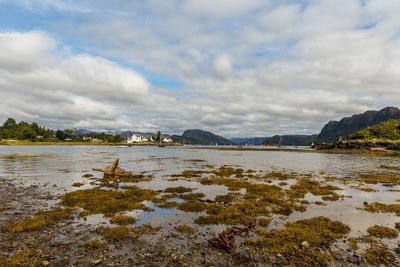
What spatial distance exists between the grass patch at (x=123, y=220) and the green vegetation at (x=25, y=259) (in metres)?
4.37

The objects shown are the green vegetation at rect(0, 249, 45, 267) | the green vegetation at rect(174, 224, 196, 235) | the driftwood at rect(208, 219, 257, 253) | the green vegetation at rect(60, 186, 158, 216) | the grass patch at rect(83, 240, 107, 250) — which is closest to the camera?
the green vegetation at rect(0, 249, 45, 267)

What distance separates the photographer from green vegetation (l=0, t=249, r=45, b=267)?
7918 mm

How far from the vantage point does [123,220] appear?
1284cm

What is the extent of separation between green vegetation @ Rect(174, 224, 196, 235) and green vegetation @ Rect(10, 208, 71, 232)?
8.17 meters

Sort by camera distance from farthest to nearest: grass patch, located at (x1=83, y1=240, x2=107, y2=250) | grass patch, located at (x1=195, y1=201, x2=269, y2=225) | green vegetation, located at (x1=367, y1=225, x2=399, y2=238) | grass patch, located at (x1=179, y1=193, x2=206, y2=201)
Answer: grass patch, located at (x1=179, y1=193, x2=206, y2=201) < grass patch, located at (x1=195, y1=201, x2=269, y2=225) < green vegetation, located at (x1=367, y1=225, x2=399, y2=238) < grass patch, located at (x1=83, y1=240, x2=107, y2=250)

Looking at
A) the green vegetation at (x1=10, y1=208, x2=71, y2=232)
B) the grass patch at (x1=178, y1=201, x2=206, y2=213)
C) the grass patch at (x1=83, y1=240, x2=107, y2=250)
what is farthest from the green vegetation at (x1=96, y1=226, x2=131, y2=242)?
the grass patch at (x1=178, y1=201, x2=206, y2=213)

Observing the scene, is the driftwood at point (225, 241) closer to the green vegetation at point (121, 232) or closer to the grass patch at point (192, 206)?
the green vegetation at point (121, 232)

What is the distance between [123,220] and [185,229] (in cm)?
435

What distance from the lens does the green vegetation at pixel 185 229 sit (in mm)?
11445

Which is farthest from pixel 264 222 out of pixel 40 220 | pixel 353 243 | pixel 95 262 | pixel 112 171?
pixel 112 171

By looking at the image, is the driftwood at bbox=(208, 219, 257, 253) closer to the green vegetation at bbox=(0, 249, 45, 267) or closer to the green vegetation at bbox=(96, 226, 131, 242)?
the green vegetation at bbox=(96, 226, 131, 242)

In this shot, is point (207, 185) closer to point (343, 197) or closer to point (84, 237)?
point (343, 197)

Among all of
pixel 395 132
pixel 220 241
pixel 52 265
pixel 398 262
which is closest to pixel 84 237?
pixel 52 265

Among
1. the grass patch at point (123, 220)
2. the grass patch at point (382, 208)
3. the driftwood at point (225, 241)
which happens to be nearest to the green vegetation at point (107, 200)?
the grass patch at point (123, 220)
